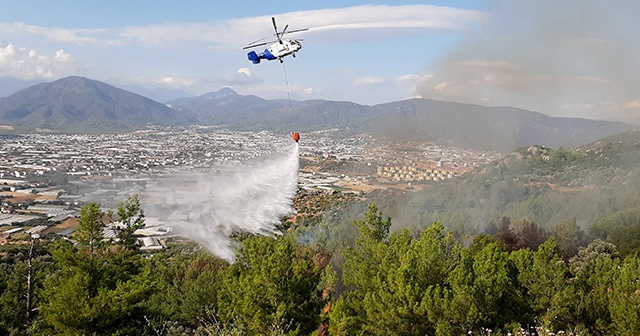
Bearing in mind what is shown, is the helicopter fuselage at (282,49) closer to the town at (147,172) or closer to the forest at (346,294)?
the forest at (346,294)

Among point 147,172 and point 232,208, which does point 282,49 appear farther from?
point 147,172

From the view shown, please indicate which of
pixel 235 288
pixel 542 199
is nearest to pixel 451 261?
pixel 235 288

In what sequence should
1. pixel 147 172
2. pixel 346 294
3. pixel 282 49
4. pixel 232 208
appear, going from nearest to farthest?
pixel 282 49 < pixel 346 294 < pixel 232 208 < pixel 147 172

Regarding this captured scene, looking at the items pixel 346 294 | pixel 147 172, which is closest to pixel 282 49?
pixel 346 294

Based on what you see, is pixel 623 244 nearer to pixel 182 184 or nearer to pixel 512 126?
pixel 512 126

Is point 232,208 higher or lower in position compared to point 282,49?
lower

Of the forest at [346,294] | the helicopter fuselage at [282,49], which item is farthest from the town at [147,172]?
the helicopter fuselage at [282,49]

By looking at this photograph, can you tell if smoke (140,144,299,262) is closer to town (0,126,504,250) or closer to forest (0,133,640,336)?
town (0,126,504,250)

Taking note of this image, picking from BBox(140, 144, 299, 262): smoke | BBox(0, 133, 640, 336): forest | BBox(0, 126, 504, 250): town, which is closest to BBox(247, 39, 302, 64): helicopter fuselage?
BBox(0, 133, 640, 336): forest
